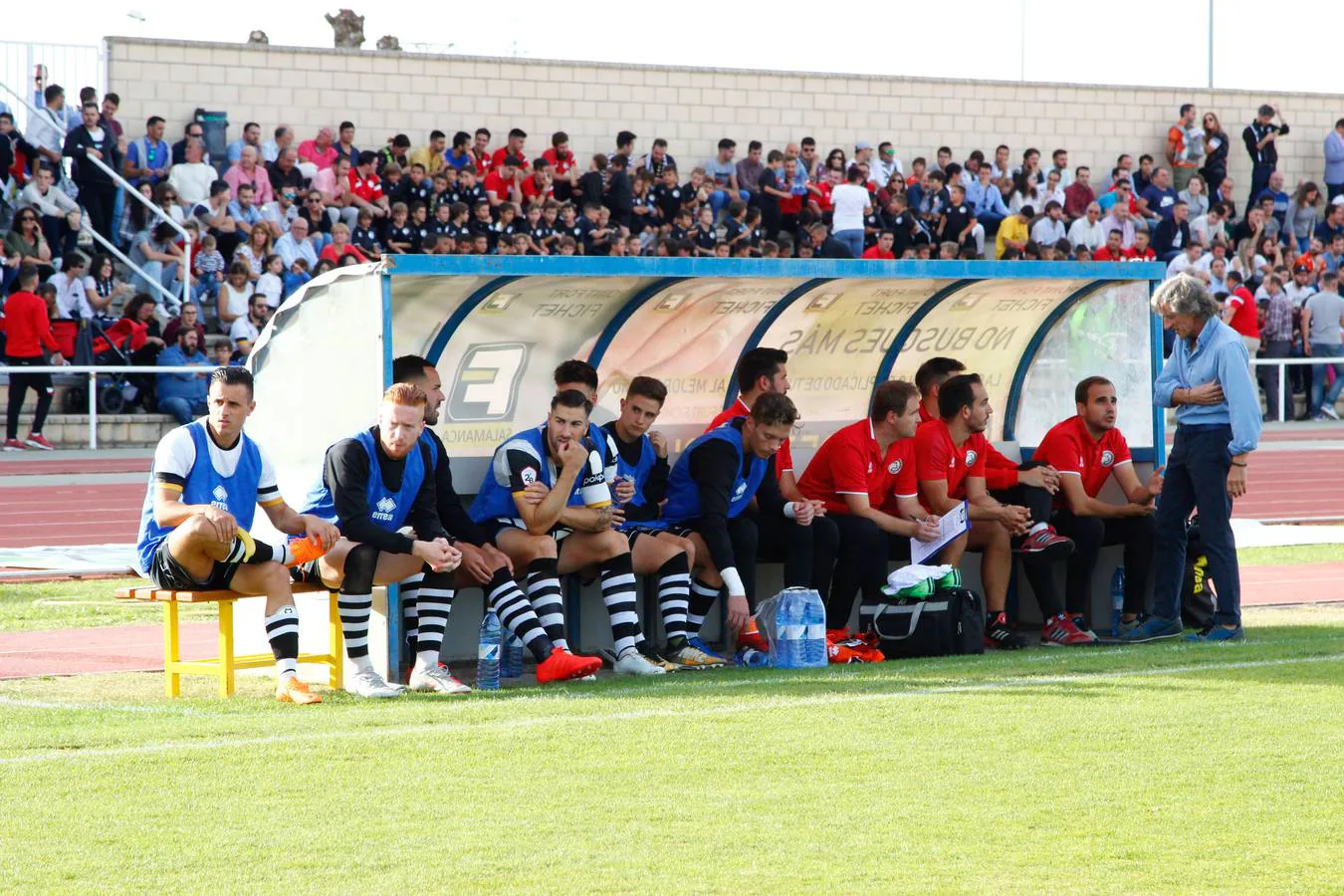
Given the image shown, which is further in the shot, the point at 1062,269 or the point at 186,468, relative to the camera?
the point at 1062,269

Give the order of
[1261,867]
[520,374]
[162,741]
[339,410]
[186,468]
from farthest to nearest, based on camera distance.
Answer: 1. [520,374]
2. [339,410]
3. [186,468]
4. [162,741]
5. [1261,867]

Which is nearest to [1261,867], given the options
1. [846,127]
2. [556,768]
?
[556,768]

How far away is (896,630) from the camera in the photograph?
30.6ft

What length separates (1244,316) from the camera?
25.9 m

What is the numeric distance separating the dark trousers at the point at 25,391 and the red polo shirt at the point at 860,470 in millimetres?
11918

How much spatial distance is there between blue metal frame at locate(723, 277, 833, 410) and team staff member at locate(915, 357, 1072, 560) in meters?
0.77

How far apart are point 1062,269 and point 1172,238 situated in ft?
59.9

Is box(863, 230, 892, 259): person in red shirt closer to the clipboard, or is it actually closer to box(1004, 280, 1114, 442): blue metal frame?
box(1004, 280, 1114, 442): blue metal frame

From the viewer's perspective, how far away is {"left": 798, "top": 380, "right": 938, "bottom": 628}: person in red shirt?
972 cm

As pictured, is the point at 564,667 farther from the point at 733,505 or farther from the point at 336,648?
the point at 733,505

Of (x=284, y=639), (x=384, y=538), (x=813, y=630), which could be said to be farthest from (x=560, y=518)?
(x=284, y=639)

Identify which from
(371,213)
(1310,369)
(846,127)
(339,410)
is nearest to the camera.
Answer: (339,410)

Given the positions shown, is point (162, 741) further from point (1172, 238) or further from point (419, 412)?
point (1172, 238)

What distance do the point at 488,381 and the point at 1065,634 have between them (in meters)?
3.18
